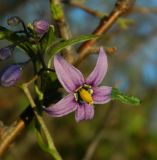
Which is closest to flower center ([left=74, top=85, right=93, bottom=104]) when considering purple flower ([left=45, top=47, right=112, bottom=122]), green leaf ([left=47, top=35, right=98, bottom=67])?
purple flower ([left=45, top=47, right=112, bottom=122])

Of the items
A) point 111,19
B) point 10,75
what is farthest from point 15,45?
point 111,19

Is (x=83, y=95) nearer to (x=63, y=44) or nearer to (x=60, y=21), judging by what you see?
(x=63, y=44)

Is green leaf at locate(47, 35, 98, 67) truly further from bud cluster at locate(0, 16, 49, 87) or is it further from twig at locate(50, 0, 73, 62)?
twig at locate(50, 0, 73, 62)

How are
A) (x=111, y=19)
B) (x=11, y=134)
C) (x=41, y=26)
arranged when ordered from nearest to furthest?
(x=41, y=26), (x=11, y=134), (x=111, y=19)

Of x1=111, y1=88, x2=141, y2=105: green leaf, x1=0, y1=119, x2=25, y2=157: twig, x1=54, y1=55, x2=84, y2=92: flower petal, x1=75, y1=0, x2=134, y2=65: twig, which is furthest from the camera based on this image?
x1=75, y1=0, x2=134, y2=65: twig

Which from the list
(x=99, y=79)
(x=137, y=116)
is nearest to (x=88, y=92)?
(x=99, y=79)

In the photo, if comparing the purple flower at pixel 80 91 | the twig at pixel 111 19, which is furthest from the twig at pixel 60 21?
the purple flower at pixel 80 91

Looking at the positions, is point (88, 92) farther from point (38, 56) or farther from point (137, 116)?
point (137, 116)
